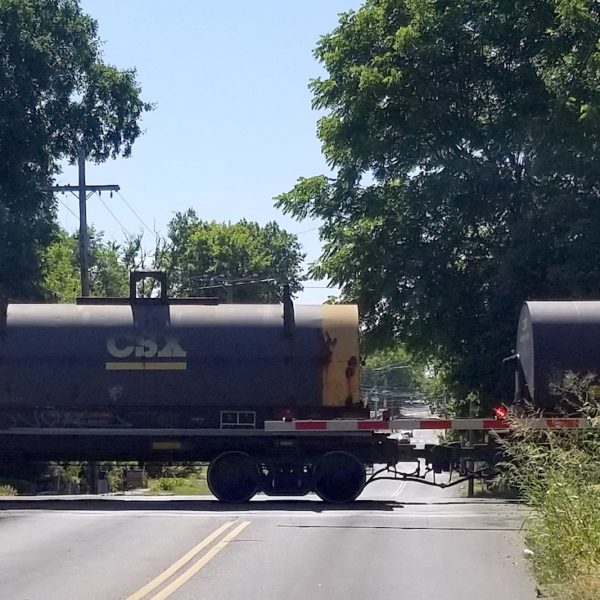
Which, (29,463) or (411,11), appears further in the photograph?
(411,11)

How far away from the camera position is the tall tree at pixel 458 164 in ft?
101

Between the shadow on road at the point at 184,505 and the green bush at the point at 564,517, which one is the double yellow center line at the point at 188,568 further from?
the shadow on road at the point at 184,505

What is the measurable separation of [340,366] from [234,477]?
2712mm

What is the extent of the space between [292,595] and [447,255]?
21774 mm

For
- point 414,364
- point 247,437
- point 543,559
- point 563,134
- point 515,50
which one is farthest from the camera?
point 414,364

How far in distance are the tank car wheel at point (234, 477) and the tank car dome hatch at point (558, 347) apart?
5.05 metres

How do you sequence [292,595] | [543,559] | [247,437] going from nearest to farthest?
1. [292,595]
2. [543,559]
3. [247,437]

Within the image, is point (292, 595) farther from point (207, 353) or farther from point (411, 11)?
point (411, 11)

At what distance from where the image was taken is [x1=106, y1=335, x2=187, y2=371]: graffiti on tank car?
22.2m

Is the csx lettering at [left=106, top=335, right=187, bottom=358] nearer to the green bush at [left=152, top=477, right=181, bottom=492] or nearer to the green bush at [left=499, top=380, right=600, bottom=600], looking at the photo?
the green bush at [left=499, top=380, right=600, bottom=600]

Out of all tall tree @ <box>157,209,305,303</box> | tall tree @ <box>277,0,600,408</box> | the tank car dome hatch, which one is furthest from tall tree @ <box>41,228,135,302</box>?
the tank car dome hatch

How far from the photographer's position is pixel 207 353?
2227 centimetres

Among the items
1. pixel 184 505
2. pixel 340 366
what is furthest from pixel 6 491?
pixel 340 366

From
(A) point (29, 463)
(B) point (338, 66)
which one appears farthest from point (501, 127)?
(A) point (29, 463)
